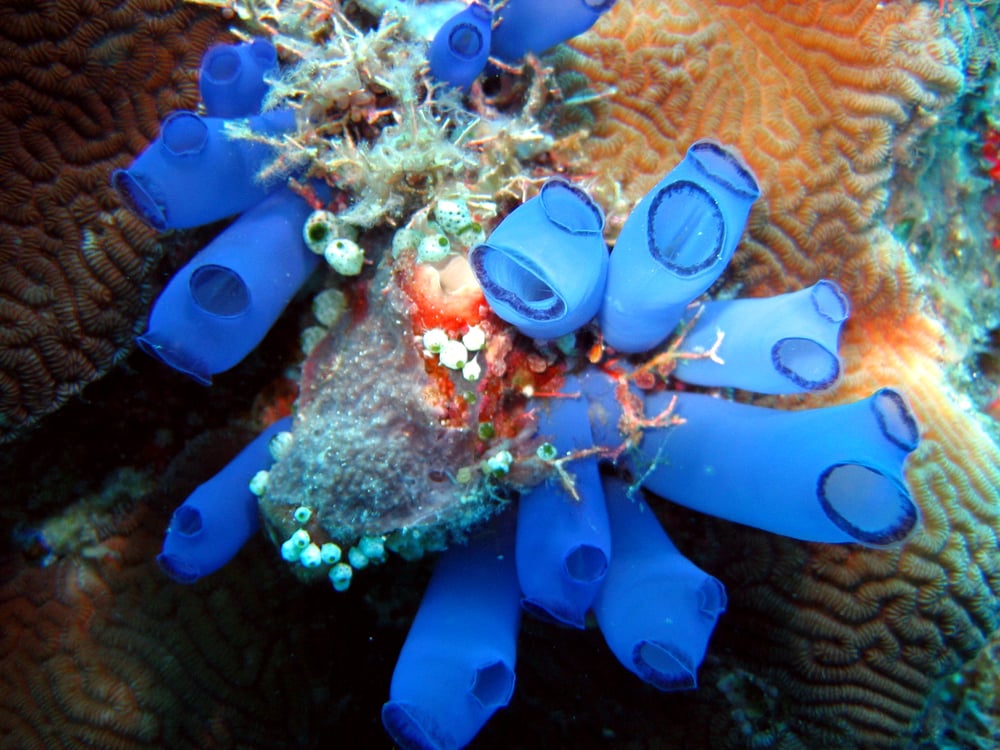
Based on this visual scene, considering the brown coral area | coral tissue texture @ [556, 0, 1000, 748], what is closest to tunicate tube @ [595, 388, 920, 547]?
coral tissue texture @ [556, 0, 1000, 748]

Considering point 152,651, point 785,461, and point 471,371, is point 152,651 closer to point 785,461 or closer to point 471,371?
point 471,371

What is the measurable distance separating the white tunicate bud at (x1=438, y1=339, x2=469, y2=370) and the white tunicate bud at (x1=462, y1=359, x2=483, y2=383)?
0.03 metres

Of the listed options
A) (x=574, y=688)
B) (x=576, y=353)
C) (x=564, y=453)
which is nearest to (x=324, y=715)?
(x=574, y=688)

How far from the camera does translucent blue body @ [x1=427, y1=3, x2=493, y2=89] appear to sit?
2.28 metres

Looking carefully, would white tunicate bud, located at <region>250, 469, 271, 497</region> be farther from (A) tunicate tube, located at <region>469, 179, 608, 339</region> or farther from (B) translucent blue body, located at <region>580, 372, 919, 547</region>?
(B) translucent blue body, located at <region>580, 372, 919, 547</region>

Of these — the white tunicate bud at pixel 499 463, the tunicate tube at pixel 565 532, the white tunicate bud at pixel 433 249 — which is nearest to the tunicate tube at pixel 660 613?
the tunicate tube at pixel 565 532

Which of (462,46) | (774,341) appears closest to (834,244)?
(774,341)

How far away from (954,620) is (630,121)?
3.00 meters

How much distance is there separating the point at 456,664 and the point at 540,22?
2.54 metres

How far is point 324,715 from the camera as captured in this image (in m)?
3.72

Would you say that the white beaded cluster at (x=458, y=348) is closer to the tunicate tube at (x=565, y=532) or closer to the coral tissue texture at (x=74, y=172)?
the tunicate tube at (x=565, y=532)

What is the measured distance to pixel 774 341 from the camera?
2244mm

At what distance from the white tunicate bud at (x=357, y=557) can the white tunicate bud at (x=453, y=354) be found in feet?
2.80

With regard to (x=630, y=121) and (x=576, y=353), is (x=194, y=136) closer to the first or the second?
(x=576, y=353)
